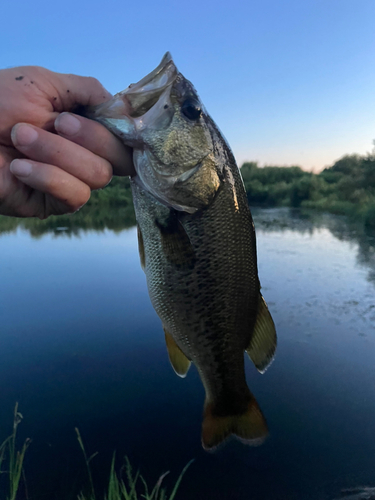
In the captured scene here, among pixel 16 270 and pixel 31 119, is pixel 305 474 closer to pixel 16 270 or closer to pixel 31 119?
pixel 31 119

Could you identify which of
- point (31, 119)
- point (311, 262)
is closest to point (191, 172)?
point (31, 119)

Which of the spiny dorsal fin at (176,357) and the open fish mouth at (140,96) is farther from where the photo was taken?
the spiny dorsal fin at (176,357)

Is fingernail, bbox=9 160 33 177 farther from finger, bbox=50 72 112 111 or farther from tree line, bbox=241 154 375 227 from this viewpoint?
tree line, bbox=241 154 375 227

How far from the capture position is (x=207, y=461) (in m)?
4.68

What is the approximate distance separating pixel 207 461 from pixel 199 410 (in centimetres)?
87

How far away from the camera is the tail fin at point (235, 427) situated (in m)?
1.97

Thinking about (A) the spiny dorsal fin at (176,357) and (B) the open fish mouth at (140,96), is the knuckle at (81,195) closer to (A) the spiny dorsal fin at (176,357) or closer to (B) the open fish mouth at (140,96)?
(B) the open fish mouth at (140,96)

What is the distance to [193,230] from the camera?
176 centimetres

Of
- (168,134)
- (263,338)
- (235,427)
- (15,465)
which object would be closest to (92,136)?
(168,134)

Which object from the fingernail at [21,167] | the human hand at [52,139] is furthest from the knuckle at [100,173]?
the fingernail at [21,167]

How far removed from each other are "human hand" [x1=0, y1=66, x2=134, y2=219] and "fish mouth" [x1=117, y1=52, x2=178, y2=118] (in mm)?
141

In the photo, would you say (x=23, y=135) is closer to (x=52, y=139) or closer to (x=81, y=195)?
(x=52, y=139)

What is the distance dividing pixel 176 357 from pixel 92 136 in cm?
131

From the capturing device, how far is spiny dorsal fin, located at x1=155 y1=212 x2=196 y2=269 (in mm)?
1724
